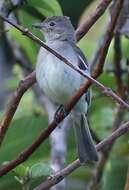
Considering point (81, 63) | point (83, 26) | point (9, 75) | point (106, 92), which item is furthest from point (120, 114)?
point (9, 75)

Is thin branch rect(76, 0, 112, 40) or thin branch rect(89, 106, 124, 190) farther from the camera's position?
thin branch rect(89, 106, 124, 190)

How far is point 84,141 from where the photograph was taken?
2.67 metres

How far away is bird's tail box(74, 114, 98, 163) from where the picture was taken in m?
2.34

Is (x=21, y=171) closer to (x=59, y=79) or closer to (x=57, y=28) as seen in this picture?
(x=59, y=79)

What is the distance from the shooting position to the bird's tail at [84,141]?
234 cm

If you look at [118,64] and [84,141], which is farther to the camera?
[118,64]

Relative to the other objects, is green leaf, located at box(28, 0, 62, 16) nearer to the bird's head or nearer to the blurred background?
the blurred background

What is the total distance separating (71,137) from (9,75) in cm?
326

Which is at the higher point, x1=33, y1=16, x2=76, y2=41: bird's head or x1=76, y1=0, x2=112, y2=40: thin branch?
x1=76, y1=0, x2=112, y2=40: thin branch

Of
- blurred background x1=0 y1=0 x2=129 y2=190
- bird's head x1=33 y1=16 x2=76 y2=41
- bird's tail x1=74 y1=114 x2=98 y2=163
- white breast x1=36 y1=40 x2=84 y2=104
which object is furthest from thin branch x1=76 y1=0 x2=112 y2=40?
bird's head x1=33 y1=16 x2=76 y2=41

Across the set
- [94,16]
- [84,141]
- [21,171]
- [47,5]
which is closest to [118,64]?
[84,141]

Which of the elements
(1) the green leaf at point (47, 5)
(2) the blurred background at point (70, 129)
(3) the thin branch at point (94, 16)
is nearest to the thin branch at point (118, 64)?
(2) the blurred background at point (70, 129)

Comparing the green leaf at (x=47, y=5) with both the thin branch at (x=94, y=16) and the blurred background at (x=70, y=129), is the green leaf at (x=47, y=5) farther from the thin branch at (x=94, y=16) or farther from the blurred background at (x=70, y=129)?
the thin branch at (x=94, y=16)

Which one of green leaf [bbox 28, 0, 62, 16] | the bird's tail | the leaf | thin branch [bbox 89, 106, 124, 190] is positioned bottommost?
thin branch [bbox 89, 106, 124, 190]
